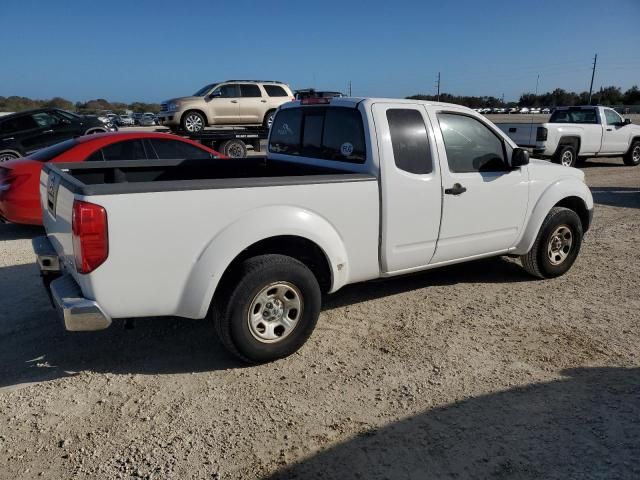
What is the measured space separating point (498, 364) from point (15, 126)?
13695 mm

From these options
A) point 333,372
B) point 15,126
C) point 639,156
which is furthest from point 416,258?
point 639,156

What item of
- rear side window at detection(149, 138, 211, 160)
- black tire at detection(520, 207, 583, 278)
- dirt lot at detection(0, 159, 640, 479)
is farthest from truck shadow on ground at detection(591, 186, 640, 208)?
rear side window at detection(149, 138, 211, 160)

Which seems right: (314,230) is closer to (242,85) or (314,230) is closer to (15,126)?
(15,126)

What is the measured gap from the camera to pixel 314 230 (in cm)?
363

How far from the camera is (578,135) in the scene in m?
14.8

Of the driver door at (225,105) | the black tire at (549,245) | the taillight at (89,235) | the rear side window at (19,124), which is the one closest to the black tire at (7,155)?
the rear side window at (19,124)

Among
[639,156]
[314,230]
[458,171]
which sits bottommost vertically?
[639,156]

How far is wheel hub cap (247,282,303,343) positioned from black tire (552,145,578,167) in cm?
1293

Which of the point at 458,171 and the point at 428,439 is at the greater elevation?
the point at 458,171

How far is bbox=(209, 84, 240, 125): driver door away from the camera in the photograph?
641 inches

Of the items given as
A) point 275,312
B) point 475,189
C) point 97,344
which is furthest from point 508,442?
point 97,344

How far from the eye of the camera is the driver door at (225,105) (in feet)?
53.4

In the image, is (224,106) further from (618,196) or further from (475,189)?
(475,189)

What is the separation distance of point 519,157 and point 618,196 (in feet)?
24.7
